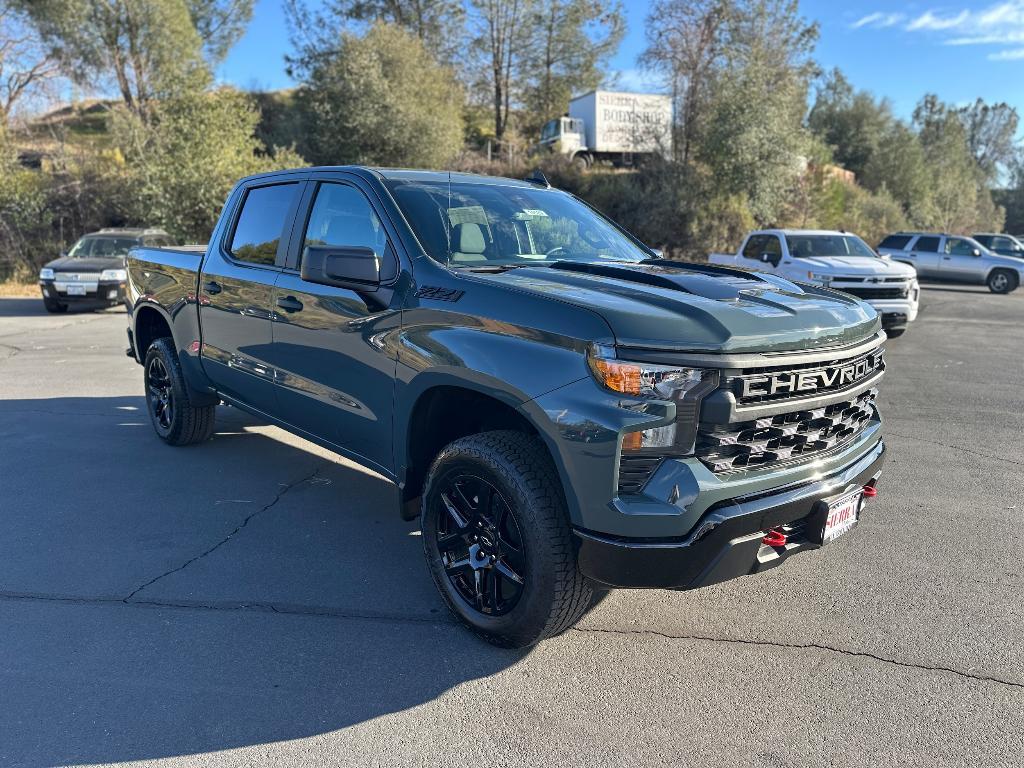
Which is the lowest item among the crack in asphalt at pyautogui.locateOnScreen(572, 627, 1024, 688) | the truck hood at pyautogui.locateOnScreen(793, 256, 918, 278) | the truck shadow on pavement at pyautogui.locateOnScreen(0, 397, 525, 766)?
the crack in asphalt at pyautogui.locateOnScreen(572, 627, 1024, 688)

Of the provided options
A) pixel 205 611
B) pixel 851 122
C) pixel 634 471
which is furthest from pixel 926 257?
pixel 851 122

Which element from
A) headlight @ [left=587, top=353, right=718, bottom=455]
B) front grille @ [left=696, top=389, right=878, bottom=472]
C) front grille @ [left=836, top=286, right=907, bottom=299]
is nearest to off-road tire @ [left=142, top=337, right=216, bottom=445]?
headlight @ [left=587, top=353, right=718, bottom=455]

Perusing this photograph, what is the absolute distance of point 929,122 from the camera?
203 feet

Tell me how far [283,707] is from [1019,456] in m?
5.95

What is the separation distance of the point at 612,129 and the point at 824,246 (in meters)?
23.6

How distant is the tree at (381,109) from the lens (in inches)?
1224

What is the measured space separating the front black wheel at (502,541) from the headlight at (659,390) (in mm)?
452

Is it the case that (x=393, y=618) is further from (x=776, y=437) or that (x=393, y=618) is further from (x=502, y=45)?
(x=502, y=45)

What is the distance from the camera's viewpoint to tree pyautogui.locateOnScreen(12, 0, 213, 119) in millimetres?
32219

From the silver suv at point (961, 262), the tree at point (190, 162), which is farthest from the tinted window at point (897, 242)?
the tree at point (190, 162)

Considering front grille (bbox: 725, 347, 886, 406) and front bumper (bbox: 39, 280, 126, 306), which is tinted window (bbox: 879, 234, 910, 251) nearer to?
front bumper (bbox: 39, 280, 126, 306)

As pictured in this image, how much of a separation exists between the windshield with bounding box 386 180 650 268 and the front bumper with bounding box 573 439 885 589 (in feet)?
5.07

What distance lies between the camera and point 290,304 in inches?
164

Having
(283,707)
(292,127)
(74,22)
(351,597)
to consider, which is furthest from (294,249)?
Result: (74,22)
